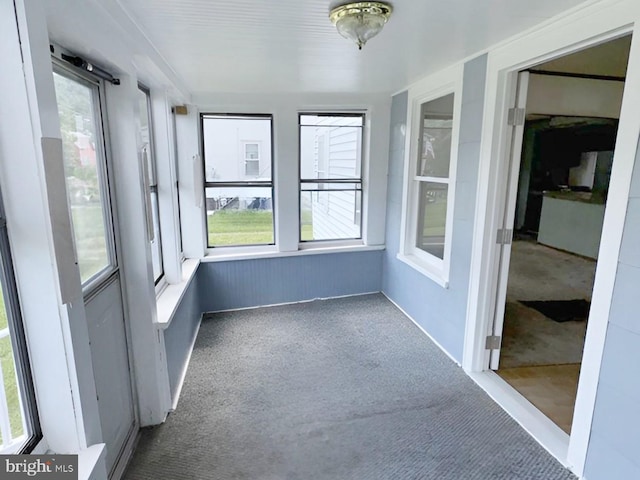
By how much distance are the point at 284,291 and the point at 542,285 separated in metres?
3.28

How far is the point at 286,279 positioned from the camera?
3.91 m

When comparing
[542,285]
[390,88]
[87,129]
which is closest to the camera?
[87,129]

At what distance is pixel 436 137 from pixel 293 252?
1807 mm

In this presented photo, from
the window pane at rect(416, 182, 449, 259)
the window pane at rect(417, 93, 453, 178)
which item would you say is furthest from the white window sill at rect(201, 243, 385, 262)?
the window pane at rect(417, 93, 453, 178)

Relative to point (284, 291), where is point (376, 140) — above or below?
above

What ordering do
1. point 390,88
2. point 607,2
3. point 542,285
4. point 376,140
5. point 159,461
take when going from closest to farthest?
point 607,2 → point 159,461 → point 390,88 → point 376,140 → point 542,285

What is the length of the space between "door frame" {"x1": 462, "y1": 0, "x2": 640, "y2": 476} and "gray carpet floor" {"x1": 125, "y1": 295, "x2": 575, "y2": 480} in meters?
0.25

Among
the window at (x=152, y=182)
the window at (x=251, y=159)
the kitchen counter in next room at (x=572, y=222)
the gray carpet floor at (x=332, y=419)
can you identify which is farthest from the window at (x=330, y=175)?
the kitchen counter in next room at (x=572, y=222)

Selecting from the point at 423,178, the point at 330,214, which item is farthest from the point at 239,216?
the point at 423,178

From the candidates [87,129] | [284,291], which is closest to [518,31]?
[87,129]

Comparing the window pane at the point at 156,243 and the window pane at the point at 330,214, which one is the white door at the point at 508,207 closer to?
the window pane at the point at 330,214

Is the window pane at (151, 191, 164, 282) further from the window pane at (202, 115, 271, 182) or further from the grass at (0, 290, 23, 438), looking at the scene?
the grass at (0, 290, 23, 438)

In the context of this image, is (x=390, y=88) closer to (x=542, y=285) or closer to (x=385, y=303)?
(x=385, y=303)

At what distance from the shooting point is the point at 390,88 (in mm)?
3469
